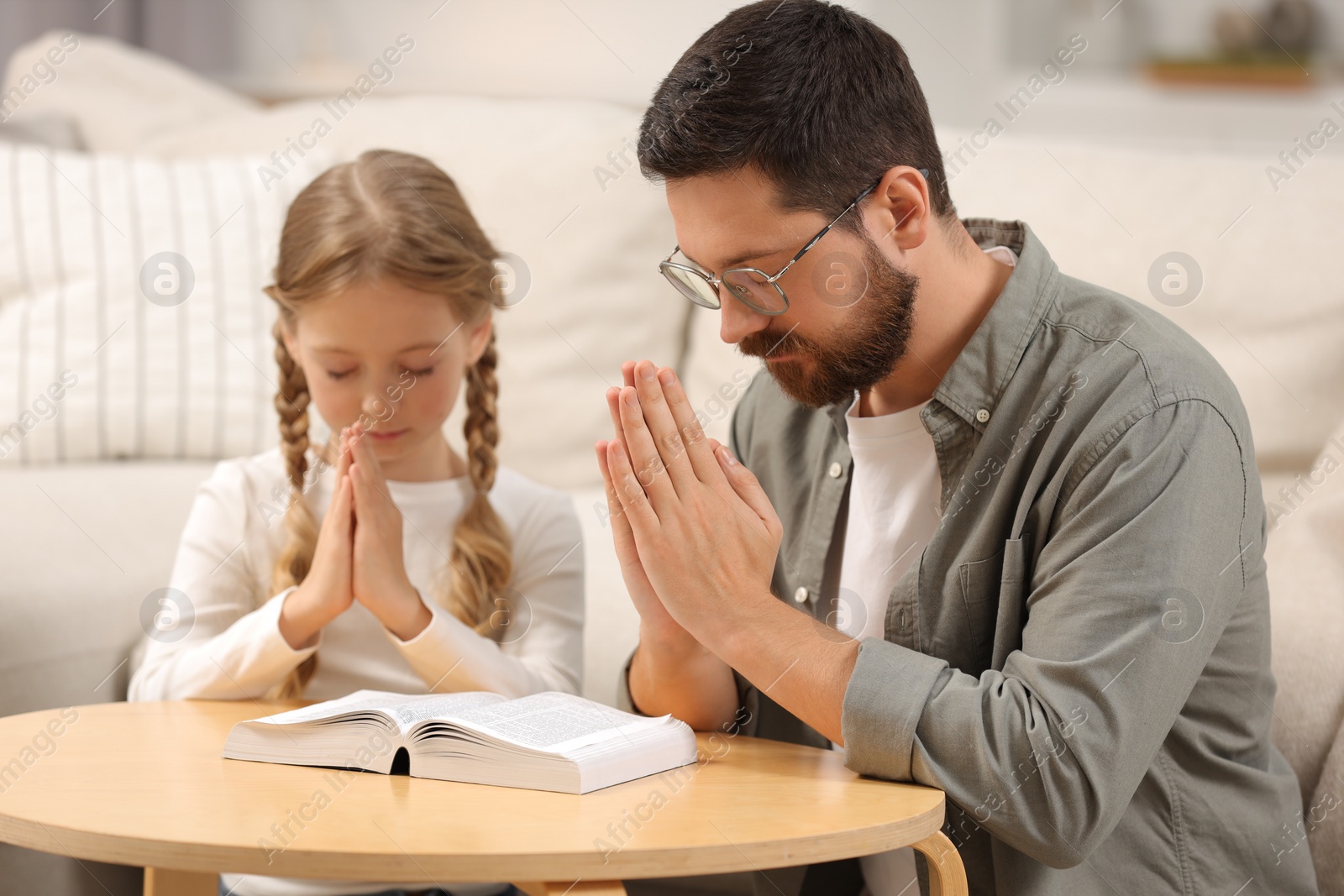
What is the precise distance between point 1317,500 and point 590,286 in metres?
1.05

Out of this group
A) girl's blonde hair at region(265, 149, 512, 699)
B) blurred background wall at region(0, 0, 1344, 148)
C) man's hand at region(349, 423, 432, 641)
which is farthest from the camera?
blurred background wall at region(0, 0, 1344, 148)

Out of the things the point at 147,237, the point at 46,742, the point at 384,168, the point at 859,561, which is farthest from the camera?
the point at 147,237

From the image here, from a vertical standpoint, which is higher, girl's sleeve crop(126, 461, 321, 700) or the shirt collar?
the shirt collar

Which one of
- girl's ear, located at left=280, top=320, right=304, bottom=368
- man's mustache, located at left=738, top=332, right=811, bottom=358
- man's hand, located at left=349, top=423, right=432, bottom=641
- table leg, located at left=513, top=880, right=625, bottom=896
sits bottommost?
table leg, located at left=513, top=880, right=625, bottom=896

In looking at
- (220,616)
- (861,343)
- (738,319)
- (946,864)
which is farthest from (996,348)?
(220,616)

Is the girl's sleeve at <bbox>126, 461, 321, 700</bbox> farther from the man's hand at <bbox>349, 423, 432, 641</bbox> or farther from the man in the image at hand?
the man

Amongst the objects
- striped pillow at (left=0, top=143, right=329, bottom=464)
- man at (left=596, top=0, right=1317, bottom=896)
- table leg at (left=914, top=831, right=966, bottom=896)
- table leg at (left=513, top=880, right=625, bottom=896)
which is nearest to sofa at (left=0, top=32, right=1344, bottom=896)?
striped pillow at (left=0, top=143, right=329, bottom=464)

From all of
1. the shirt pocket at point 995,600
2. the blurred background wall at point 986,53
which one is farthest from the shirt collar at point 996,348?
the blurred background wall at point 986,53

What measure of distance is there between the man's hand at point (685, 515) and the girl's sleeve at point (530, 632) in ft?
0.78

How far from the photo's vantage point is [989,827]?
33.7 inches

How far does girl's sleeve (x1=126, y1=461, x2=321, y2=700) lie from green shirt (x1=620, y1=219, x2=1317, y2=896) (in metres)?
0.33

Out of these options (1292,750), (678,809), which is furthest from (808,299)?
(1292,750)

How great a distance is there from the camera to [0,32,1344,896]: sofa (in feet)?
4.52

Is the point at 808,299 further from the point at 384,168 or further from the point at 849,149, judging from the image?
the point at 384,168
